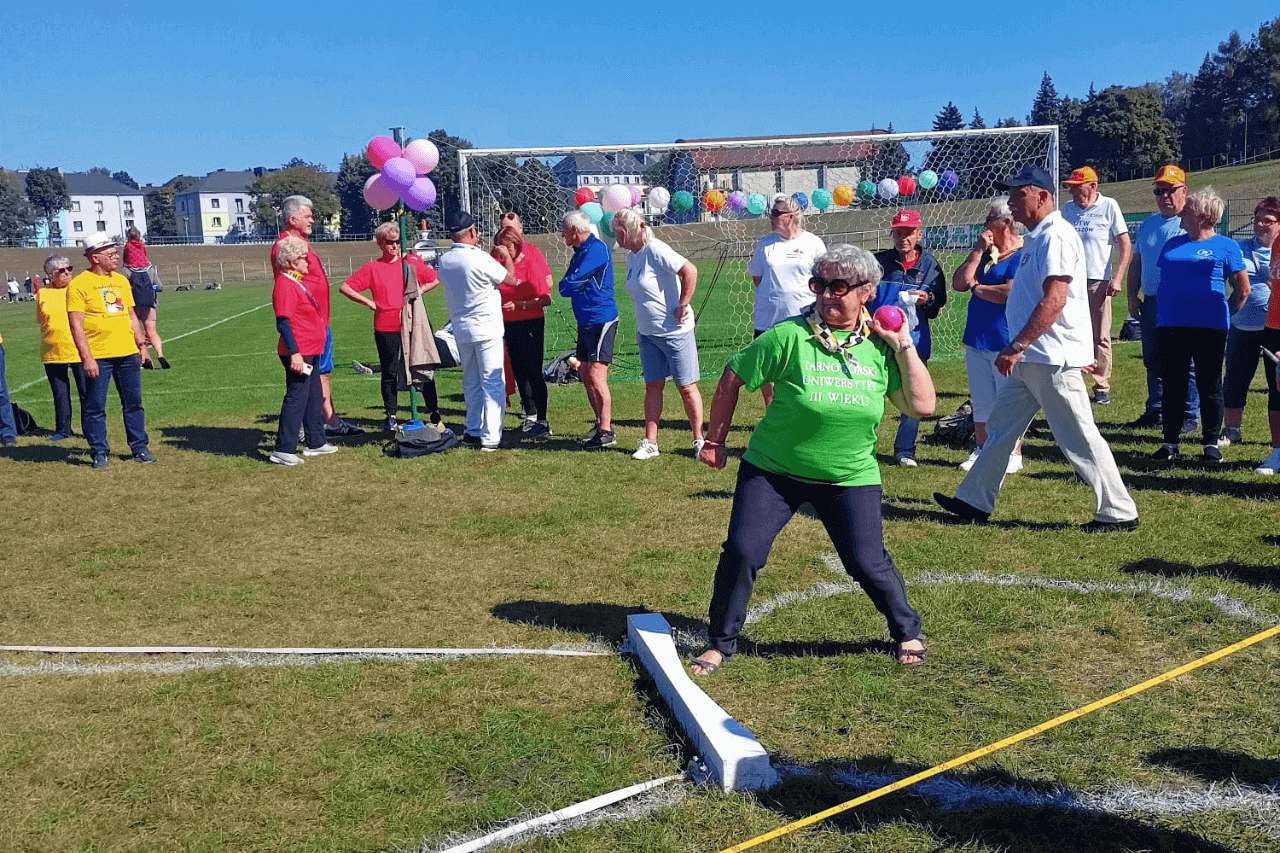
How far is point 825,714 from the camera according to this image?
13.9 feet

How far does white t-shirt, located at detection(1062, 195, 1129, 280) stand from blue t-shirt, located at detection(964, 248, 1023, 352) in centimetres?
275

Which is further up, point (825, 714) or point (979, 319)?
point (979, 319)

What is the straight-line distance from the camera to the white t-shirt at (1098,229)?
10094mm

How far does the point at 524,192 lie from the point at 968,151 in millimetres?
7030

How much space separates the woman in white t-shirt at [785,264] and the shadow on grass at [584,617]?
3.65 m

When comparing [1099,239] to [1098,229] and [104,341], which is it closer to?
[1098,229]

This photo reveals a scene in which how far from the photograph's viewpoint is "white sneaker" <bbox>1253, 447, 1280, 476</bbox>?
770 cm

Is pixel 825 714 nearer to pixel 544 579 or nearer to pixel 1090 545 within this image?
pixel 544 579

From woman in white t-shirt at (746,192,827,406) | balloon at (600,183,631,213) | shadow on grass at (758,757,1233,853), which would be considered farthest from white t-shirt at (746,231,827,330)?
shadow on grass at (758,757,1233,853)

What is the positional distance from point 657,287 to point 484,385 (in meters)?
1.96

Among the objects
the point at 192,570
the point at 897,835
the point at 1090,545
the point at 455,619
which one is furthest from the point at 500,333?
the point at 897,835

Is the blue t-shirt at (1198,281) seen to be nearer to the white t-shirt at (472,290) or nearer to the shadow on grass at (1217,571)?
the shadow on grass at (1217,571)

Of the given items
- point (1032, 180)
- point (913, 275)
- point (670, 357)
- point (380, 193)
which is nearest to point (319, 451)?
point (380, 193)

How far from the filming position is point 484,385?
32.3 ft
